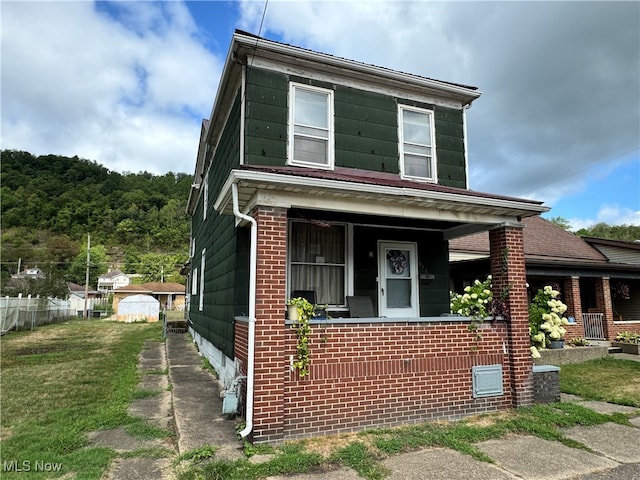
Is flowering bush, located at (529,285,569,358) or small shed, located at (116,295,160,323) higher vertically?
flowering bush, located at (529,285,569,358)

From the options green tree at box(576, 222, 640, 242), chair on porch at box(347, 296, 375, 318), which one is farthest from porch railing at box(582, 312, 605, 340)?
green tree at box(576, 222, 640, 242)

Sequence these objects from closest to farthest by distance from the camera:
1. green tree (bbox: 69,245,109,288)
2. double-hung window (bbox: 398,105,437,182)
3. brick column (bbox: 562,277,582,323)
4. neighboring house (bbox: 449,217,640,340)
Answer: double-hung window (bbox: 398,105,437,182) → neighboring house (bbox: 449,217,640,340) → brick column (bbox: 562,277,582,323) → green tree (bbox: 69,245,109,288)

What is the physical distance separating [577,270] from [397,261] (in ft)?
32.8

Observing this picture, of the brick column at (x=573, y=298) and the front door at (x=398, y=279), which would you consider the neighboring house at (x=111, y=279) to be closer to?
the brick column at (x=573, y=298)

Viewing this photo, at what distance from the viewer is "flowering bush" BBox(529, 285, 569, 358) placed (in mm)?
8078

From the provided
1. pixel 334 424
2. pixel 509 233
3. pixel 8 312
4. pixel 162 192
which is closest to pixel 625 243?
pixel 509 233

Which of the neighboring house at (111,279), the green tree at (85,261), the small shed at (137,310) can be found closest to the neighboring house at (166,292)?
the small shed at (137,310)

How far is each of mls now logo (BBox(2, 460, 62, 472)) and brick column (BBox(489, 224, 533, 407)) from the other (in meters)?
5.62

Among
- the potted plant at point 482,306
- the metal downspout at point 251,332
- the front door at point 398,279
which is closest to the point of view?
the metal downspout at point 251,332

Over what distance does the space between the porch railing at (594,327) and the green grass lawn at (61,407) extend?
578 inches

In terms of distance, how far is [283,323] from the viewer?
180 inches

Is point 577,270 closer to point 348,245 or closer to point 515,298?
point 515,298

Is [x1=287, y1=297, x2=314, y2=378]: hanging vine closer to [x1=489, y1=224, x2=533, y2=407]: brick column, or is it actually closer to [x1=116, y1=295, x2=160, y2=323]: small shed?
[x1=489, y1=224, x2=533, y2=407]: brick column

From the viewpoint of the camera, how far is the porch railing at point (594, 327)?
14242 mm
